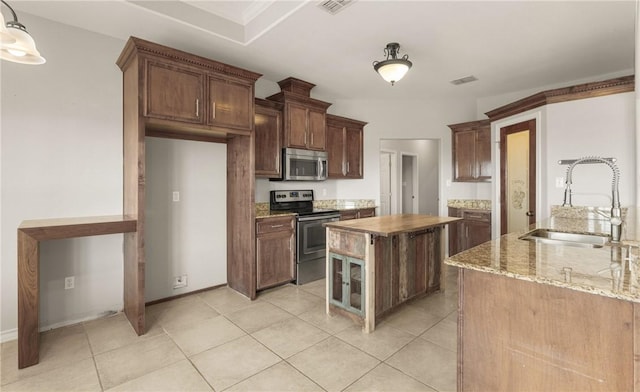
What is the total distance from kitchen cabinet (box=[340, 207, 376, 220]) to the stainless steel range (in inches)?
8.6

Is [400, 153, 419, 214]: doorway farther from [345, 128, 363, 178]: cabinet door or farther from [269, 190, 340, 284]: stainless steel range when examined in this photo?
[269, 190, 340, 284]: stainless steel range

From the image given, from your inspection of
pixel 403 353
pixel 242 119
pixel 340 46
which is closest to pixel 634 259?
pixel 403 353

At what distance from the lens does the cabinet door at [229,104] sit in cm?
301

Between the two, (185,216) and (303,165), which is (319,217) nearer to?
(303,165)

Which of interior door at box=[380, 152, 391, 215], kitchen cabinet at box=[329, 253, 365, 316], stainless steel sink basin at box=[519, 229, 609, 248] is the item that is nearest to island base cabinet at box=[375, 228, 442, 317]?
kitchen cabinet at box=[329, 253, 365, 316]

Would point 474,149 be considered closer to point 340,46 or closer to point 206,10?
point 340,46

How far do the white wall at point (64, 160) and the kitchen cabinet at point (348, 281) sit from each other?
2161 millimetres

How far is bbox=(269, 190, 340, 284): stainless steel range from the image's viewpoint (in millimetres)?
3887

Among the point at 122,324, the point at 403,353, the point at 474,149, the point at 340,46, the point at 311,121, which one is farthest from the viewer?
the point at 474,149

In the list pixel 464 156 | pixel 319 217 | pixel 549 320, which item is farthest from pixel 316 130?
pixel 549 320

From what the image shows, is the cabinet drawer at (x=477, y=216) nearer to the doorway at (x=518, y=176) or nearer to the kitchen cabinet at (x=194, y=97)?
the doorway at (x=518, y=176)

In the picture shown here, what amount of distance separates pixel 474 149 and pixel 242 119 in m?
3.80

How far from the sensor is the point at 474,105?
518 centimetres

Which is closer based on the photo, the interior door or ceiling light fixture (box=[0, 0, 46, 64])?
ceiling light fixture (box=[0, 0, 46, 64])
